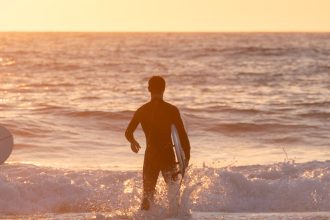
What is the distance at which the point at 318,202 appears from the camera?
38.5 ft

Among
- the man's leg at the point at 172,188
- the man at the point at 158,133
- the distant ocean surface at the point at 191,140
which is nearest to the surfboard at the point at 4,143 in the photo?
the distant ocean surface at the point at 191,140

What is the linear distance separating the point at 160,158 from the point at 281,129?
12.5 metres

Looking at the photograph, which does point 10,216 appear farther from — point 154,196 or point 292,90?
point 292,90

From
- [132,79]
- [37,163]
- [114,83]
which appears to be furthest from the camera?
[132,79]

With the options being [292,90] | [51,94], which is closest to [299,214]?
[51,94]

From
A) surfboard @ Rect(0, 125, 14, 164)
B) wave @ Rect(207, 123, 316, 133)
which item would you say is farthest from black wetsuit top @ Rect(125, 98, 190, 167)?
wave @ Rect(207, 123, 316, 133)

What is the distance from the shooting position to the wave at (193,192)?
11555 millimetres

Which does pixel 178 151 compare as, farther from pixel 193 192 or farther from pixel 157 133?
pixel 193 192

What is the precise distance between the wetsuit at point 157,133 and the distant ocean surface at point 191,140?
1.28 feet

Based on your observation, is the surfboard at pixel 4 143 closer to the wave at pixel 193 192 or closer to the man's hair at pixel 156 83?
the wave at pixel 193 192

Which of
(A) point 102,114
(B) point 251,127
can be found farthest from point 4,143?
(A) point 102,114

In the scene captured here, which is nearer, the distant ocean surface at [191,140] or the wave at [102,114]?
the distant ocean surface at [191,140]

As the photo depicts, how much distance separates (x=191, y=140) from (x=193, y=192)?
797 centimetres

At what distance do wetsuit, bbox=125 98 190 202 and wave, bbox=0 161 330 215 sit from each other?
2.07 feet
